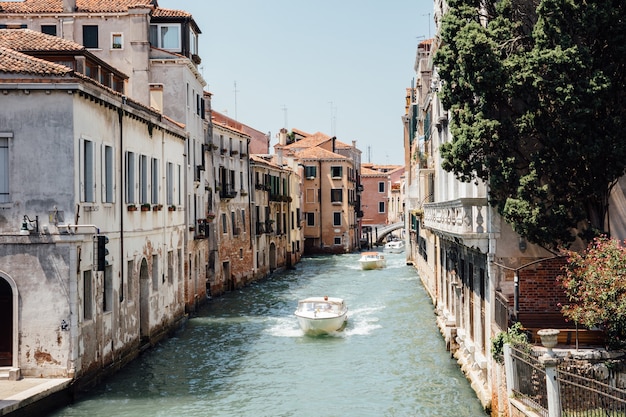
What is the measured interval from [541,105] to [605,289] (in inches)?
118

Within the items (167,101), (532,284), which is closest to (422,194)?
(167,101)

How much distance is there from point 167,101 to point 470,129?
16.4 meters

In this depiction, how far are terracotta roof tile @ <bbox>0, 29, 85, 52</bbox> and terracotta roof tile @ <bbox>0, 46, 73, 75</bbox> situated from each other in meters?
2.17

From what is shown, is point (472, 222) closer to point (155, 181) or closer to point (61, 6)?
point (155, 181)

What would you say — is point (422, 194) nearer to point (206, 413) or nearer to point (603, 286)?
point (206, 413)

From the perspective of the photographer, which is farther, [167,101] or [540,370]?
[167,101]

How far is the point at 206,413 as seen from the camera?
47.2 feet

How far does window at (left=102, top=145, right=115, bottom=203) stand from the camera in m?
16.4

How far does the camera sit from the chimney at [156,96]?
25281 millimetres

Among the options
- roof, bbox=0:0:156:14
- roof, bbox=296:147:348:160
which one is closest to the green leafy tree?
roof, bbox=0:0:156:14

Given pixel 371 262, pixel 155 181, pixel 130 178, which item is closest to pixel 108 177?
pixel 130 178

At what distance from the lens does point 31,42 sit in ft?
56.9

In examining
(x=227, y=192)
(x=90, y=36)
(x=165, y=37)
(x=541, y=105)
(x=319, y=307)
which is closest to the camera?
(x=541, y=105)

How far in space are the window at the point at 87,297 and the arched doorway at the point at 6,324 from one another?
1348 mm
